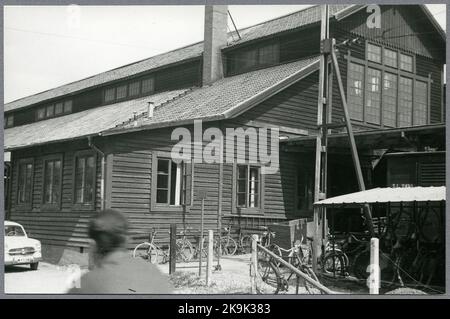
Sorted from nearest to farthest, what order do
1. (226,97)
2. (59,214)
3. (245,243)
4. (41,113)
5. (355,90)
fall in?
(245,243)
(226,97)
(59,214)
(355,90)
(41,113)

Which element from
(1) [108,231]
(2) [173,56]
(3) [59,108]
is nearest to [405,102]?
(2) [173,56]

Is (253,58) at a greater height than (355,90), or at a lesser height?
greater

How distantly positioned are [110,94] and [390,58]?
14111 mm

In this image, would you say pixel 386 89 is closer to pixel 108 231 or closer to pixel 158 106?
pixel 158 106

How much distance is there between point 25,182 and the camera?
22281 millimetres

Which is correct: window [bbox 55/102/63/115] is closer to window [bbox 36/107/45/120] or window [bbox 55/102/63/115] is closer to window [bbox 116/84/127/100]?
window [bbox 36/107/45/120]

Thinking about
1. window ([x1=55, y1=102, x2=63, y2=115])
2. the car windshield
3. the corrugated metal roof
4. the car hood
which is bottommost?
the car hood

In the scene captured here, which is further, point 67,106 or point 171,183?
point 67,106

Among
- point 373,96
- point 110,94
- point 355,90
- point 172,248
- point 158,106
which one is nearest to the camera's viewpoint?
point 172,248

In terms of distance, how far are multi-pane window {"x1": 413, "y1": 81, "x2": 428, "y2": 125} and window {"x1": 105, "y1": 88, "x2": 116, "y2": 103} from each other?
14.5m

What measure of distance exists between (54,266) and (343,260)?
9.76 metres

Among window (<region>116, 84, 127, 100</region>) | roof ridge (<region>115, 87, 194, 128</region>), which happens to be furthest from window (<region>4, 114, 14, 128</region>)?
roof ridge (<region>115, 87, 194, 128</region>)

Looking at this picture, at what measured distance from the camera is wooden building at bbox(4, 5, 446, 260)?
17.2 meters

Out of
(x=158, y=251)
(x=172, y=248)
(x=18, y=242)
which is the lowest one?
(x=158, y=251)
